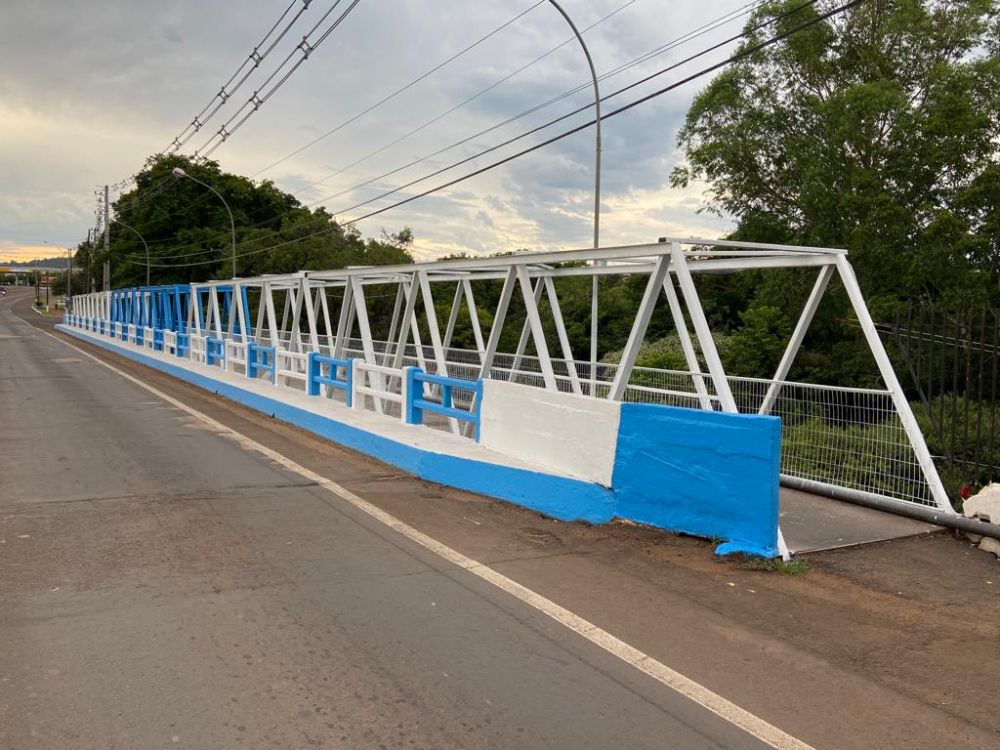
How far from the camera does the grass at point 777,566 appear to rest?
5.68m

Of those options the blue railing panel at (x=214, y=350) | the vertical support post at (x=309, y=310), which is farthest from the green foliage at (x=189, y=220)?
the vertical support post at (x=309, y=310)

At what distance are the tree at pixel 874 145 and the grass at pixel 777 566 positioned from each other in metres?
13.4

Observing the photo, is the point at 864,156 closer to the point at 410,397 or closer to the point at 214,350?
the point at 410,397

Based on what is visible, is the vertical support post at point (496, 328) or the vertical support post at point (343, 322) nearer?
the vertical support post at point (496, 328)

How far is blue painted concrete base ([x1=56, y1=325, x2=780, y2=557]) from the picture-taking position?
5.89 m

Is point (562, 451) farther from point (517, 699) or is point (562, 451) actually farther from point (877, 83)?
point (877, 83)

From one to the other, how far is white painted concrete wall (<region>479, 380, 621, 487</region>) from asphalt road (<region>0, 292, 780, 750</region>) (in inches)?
72.1

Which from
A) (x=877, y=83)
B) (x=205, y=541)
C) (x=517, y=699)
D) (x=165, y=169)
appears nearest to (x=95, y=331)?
(x=165, y=169)

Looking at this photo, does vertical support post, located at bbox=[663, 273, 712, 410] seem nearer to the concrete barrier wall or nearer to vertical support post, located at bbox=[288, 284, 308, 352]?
the concrete barrier wall

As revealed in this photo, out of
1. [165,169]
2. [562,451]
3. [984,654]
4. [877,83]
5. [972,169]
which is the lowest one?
[984,654]

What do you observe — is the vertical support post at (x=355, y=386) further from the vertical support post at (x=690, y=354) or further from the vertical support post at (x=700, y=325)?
the vertical support post at (x=700, y=325)

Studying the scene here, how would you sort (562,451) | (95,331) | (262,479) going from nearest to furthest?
(562,451)
(262,479)
(95,331)

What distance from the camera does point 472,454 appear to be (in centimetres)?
846

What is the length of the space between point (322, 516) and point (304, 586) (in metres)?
1.85
